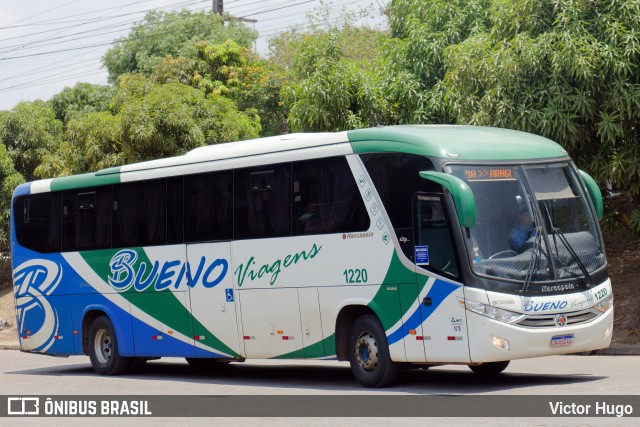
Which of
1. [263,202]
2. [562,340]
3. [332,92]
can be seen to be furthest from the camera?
[332,92]

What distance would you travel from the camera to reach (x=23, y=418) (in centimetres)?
1263

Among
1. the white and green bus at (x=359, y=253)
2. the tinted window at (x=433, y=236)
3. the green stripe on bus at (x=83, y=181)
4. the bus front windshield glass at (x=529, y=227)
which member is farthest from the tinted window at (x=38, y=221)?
the bus front windshield glass at (x=529, y=227)

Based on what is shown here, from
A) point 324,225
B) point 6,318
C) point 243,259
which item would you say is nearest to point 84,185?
point 243,259

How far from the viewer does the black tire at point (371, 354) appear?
46.3ft

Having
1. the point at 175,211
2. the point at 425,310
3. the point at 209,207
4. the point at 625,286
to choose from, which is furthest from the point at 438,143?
the point at 625,286

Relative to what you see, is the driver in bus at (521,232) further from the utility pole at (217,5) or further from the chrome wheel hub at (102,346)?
the utility pole at (217,5)

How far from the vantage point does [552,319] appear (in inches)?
524

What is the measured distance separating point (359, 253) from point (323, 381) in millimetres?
2484

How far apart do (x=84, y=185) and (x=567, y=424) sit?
11.8 metres

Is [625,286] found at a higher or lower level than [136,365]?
higher

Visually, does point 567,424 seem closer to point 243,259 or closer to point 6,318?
point 243,259

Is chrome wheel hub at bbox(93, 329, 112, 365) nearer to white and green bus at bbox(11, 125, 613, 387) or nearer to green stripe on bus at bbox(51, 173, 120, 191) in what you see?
white and green bus at bbox(11, 125, 613, 387)

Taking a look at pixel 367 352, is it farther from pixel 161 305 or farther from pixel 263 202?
pixel 161 305

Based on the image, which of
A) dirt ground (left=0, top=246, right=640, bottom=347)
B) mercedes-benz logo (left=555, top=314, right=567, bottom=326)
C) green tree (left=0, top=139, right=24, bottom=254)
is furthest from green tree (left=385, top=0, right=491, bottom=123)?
green tree (left=0, top=139, right=24, bottom=254)
